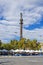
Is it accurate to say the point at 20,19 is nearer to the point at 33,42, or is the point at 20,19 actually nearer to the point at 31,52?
the point at 33,42

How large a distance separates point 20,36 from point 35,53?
2578 centimetres

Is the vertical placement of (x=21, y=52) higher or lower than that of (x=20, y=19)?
lower

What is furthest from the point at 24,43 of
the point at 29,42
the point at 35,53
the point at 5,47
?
the point at 35,53

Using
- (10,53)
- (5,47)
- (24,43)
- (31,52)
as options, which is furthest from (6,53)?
(24,43)

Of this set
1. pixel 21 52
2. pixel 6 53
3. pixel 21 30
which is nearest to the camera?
pixel 6 53

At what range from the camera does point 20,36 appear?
125125 mm

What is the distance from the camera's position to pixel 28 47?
120250 millimetres

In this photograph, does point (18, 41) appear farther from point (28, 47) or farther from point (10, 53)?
point (10, 53)

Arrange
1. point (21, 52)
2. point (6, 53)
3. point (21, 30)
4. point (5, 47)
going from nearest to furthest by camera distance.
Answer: point (6, 53) < point (21, 52) < point (5, 47) < point (21, 30)

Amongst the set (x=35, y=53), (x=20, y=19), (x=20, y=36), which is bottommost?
(x=35, y=53)

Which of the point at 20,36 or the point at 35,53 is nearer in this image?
the point at 35,53

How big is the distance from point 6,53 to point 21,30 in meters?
34.5

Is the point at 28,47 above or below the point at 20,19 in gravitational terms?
below

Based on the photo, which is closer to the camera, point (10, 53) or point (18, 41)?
point (10, 53)
